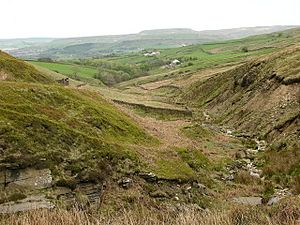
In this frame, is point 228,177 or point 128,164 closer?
point 128,164

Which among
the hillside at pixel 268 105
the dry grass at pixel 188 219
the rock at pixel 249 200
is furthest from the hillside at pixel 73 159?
the hillside at pixel 268 105

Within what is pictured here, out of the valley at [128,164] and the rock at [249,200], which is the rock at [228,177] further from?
the rock at [249,200]

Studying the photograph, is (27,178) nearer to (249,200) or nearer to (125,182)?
(125,182)

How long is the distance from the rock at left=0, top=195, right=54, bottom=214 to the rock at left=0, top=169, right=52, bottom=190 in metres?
0.76

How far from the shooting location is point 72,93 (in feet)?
92.0

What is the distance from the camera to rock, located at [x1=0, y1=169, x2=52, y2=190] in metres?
15.0

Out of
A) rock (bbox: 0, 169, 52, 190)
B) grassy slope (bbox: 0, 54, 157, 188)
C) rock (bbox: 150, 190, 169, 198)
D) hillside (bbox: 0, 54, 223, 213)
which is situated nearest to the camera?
rock (bbox: 0, 169, 52, 190)

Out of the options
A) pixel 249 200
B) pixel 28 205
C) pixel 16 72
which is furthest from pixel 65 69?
pixel 28 205

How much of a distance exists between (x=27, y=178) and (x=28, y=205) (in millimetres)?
1793

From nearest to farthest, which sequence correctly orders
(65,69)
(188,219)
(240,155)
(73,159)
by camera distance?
(188,219) < (73,159) < (240,155) < (65,69)

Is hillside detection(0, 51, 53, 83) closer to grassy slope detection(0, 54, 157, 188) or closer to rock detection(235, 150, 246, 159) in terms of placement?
grassy slope detection(0, 54, 157, 188)

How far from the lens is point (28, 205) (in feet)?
45.3

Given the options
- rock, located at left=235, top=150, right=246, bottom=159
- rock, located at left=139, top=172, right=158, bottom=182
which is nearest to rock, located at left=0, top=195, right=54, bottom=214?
rock, located at left=139, top=172, right=158, bottom=182

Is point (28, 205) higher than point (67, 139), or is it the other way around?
point (67, 139)
